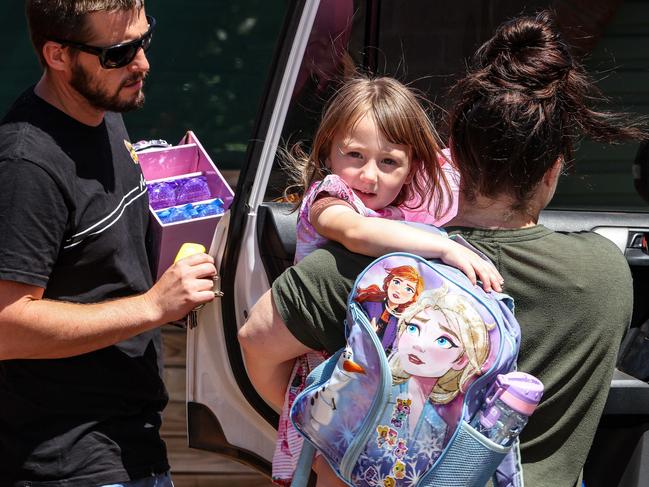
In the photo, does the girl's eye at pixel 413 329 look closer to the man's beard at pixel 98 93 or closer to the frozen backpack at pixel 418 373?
the frozen backpack at pixel 418 373

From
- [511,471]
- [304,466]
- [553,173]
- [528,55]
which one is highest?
[528,55]

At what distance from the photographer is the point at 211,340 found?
274cm

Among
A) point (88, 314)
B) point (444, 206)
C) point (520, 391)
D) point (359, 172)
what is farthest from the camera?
point (444, 206)

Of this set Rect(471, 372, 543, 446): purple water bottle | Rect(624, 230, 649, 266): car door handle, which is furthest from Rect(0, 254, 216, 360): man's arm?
Rect(624, 230, 649, 266): car door handle

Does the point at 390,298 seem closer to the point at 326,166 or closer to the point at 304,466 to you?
the point at 304,466

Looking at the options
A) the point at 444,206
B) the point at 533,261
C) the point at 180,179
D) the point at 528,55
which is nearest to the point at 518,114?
the point at 528,55

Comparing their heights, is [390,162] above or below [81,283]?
above

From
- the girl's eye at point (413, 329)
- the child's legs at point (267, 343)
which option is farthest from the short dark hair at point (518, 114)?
the child's legs at point (267, 343)

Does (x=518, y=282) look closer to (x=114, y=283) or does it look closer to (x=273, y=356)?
(x=273, y=356)

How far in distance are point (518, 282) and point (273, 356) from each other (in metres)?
0.51

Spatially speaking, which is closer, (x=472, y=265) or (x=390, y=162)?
(x=472, y=265)

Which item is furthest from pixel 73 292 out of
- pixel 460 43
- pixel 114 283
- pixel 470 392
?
pixel 460 43

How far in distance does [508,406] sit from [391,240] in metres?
0.39

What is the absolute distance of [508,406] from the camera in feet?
5.75
